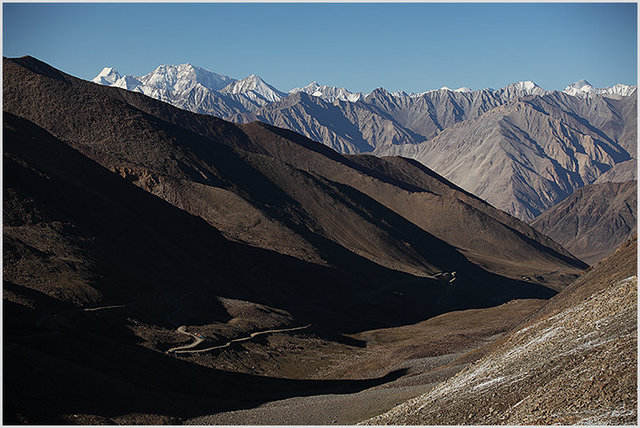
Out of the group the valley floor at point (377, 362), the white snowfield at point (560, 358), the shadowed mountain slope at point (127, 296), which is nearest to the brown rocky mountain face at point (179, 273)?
the shadowed mountain slope at point (127, 296)

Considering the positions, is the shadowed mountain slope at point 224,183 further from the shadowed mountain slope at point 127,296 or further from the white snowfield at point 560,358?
the white snowfield at point 560,358

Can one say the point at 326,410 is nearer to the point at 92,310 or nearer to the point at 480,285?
the point at 92,310

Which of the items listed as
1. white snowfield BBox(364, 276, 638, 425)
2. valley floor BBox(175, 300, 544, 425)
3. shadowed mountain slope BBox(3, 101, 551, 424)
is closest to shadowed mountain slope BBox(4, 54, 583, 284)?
shadowed mountain slope BBox(3, 101, 551, 424)

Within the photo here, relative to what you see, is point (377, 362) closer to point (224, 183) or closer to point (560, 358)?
point (560, 358)

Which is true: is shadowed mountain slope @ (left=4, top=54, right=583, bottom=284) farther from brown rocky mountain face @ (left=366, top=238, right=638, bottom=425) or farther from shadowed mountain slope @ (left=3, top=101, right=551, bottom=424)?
brown rocky mountain face @ (left=366, top=238, right=638, bottom=425)

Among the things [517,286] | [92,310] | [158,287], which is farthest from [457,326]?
[517,286]

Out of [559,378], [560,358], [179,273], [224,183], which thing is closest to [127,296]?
[179,273]
